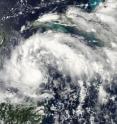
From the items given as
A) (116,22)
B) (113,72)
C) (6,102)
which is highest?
(116,22)

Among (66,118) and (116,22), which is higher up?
(116,22)

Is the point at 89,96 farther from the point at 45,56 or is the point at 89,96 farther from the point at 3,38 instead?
the point at 3,38

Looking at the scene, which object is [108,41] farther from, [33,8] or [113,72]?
[33,8]

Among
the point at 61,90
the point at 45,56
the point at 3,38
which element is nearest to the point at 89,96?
the point at 61,90

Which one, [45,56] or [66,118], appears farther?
[45,56]

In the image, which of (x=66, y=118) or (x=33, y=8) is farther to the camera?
(x=33, y=8)

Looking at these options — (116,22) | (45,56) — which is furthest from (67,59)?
(116,22)

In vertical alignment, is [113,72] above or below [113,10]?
below
